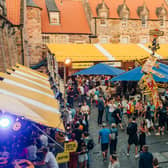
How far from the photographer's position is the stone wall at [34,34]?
25.1 metres

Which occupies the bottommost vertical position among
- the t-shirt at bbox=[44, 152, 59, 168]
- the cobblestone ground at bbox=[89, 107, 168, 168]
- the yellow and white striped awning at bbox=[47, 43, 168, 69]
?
the cobblestone ground at bbox=[89, 107, 168, 168]

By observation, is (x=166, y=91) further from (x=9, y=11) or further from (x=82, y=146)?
(x=9, y=11)

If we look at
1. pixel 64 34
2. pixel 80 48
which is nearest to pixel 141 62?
pixel 80 48

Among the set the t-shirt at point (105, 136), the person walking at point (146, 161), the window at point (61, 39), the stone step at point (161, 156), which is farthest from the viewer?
the window at point (61, 39)

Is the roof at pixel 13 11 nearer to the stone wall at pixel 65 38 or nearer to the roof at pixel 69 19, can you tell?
the roof at pixel 69 19

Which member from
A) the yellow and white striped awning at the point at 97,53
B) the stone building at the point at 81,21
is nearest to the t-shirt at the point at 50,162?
the yellow and white striped awning at the point at 97,53

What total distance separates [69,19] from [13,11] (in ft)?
22.9

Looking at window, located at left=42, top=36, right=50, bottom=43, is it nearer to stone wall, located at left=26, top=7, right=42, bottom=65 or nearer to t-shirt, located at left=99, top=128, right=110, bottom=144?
stone wall, located at left=26, top=7, right=42, bottom=65

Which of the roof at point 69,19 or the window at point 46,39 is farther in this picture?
the roof at point 69,19

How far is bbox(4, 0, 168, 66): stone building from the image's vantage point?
25.2 meters

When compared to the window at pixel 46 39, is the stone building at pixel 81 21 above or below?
above

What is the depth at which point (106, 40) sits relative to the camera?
2964cm

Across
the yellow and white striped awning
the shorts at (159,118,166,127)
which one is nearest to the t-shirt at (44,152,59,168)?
the shorts at (159,118,166,127)

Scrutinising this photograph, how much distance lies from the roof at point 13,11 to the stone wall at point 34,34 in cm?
126
